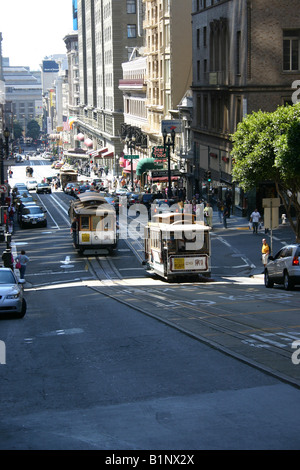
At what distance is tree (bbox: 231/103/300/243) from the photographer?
119ft

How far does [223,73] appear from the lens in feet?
205

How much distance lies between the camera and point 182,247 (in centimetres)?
3152

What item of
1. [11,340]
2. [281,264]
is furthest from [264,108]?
[11,340]

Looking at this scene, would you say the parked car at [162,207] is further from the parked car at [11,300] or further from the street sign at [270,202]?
the parked car at [11,300]

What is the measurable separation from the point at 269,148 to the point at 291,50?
2060 cm

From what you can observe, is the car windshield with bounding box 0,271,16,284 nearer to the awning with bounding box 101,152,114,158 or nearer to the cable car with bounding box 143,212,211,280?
the cable car with bounding box 143,212,211,280

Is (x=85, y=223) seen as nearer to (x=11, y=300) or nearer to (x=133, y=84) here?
(x=11, y=300)

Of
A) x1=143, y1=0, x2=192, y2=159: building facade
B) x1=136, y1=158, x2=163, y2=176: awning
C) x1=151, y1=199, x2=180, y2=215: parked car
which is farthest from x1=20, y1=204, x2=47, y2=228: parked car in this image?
x1=143, y1=0, x2=192, y2=159: building facade

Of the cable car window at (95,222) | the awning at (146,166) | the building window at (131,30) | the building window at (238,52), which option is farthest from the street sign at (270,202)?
the building window at (131,30)

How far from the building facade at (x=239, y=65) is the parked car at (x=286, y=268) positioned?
28352 millimetres

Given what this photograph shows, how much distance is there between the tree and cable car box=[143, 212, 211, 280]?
612 cm

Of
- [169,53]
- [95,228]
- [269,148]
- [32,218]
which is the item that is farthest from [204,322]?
[169,53]

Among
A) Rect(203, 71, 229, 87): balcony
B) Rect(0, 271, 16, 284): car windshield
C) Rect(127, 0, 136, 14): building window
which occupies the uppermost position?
Rect(127, 0, 136, 14): building window

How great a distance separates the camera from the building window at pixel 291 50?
55.2 meters
